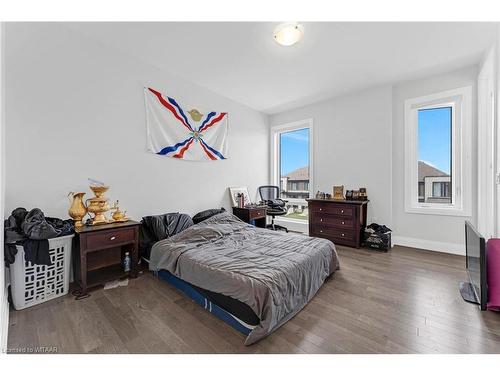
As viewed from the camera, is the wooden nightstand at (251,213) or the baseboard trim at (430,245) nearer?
the baseboard trim at (430,245)

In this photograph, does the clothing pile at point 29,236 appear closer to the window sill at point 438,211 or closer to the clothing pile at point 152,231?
the clothing pile at point 152,231

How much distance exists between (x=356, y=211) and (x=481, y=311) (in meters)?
1.83

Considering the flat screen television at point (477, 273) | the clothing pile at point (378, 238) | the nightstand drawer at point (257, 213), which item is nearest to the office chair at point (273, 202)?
the nightstand drawer at point (257, 213)

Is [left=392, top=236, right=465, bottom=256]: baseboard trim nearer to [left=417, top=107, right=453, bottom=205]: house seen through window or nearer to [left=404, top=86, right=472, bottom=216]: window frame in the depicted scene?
[left=404, top=86, right=472, bottom=216]: window frame

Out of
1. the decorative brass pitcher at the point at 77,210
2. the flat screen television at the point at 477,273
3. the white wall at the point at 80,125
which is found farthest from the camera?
the decorative brass pitcher at the point at 77,210

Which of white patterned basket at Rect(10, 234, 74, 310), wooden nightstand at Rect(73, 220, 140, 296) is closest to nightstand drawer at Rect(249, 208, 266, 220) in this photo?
wooden nightstand at Rect(73, 220, 140, 296)

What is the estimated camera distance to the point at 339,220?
3.65 m

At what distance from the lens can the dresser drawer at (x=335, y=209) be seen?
3533 millimetres

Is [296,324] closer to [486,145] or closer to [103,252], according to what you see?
[103,252]

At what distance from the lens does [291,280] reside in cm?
172

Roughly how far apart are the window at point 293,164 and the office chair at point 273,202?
1.81 feet

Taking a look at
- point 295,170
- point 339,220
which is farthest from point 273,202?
point 339,220

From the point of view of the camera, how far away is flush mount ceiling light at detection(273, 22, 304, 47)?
215 centimetres
